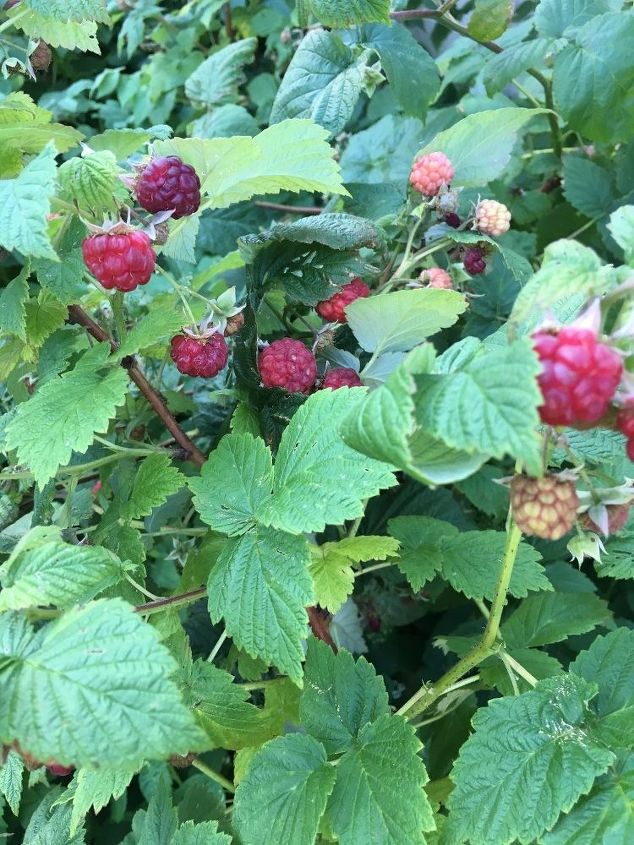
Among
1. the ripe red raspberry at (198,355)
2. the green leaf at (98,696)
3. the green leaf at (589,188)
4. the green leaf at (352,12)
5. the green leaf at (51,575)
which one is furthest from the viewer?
the green leaf at (589,188)

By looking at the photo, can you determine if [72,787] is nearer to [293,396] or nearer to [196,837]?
[196,837]

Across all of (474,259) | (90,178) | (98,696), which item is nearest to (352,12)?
(474,259)

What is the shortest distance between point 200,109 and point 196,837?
1623 mm

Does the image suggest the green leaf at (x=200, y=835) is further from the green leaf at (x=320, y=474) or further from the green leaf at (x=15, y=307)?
the green leaf at (x=15, y=307)

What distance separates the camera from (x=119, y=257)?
70cm

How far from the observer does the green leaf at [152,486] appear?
771 mm

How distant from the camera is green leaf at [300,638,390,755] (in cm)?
75

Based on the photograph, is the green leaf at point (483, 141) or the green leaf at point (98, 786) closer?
the green leaf at point (98, 786)

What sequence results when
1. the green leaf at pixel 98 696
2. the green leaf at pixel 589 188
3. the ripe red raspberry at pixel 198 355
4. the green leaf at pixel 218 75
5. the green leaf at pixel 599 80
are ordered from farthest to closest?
the green leaf at pixel 218 75 < the green leaf at pixel 589 188 < the green leaf at pixel 599 80 < the ripe red raspberry at pixel 198 355 < the green leaf at pixel 98 696

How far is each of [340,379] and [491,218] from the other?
297 millimetres

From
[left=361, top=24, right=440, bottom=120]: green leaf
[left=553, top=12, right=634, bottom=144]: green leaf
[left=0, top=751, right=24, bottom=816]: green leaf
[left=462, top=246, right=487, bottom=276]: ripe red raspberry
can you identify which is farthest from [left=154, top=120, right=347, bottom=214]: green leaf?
[left=0, top=751, right=24, bottom=816]: green leaf

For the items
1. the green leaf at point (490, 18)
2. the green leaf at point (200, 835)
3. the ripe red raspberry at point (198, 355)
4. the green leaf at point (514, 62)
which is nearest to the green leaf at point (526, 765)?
the green leaf at point (200, 835)

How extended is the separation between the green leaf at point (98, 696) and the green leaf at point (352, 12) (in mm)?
761

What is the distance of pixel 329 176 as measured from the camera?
2.68ft
